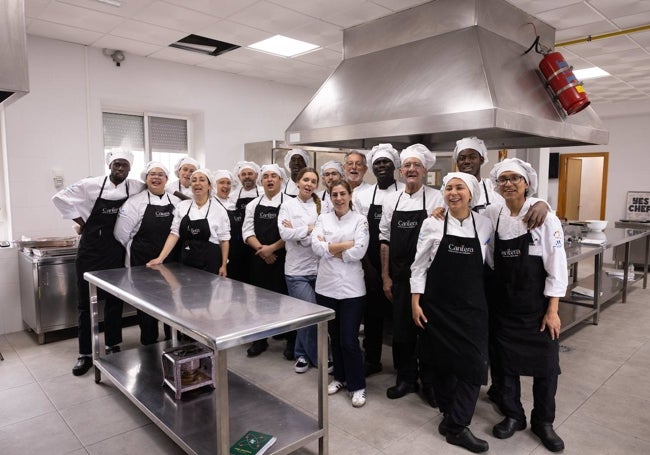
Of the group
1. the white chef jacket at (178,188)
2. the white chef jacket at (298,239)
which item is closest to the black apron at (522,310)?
the white chef jacket at (298,239)

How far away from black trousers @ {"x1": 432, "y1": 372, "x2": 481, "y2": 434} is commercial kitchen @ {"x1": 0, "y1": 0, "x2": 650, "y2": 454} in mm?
150

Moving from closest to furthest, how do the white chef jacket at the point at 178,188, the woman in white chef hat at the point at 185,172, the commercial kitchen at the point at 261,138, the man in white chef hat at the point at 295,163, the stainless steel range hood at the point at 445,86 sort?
the commercial kitchen at the point at 261,138
the stainless steel range hood at the point at 445,86
the man in white chef hat at the point at 295,163
the woman in white chef hat at the point at 185,172
the white chef jacket at the point at 178,188

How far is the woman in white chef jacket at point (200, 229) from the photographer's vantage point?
326 centimetres

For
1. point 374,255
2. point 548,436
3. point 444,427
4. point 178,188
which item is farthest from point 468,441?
point 178,188

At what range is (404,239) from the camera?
8.55 feet

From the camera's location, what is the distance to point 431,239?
7.48 feet

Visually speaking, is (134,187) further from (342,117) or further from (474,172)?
(474,172)

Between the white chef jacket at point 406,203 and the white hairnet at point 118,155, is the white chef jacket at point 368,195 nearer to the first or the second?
the white chef jacket at point 406,203

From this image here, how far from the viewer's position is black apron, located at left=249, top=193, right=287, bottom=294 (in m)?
3.34

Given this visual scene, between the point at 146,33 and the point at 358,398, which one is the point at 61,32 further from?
the point at 358,398

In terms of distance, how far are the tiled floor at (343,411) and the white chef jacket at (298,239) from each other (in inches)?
29.1

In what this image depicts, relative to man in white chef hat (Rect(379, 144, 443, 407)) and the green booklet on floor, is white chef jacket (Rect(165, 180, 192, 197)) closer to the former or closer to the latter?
man in white chef hat (Rect(379, 144, 443, 407))

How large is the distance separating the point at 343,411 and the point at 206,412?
0.77 metres

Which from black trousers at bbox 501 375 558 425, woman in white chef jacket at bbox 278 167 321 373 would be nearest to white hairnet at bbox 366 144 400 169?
woman in white chef jacket at bbox 278 167 321 373
